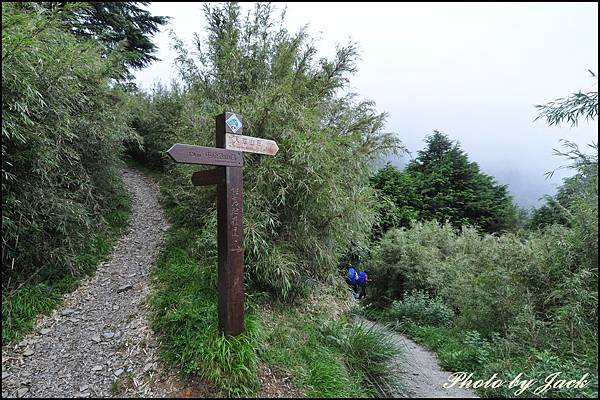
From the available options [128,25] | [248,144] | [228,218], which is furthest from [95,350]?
[128,25]

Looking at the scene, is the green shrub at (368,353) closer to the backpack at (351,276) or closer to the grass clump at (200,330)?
the grass clump at (200,330)

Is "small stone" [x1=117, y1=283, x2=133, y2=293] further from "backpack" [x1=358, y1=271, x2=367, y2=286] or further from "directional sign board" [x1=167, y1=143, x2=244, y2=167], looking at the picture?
"backpack" [x1=358, y1=271, x2=367, y2=286]

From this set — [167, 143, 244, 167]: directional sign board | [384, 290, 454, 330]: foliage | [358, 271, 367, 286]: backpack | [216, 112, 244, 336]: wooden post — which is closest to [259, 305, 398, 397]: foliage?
[216, 112, 244, 336]: wooden post

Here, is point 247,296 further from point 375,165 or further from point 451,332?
point 451,332

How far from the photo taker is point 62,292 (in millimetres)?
3430

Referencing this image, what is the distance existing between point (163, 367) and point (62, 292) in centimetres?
190

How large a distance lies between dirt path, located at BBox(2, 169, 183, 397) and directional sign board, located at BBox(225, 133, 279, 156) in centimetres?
195

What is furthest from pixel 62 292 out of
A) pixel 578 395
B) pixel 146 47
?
pixel 146 47

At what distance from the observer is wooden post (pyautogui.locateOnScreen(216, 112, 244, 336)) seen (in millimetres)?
2514

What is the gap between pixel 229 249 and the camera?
2510 mm

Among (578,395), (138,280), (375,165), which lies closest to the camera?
(578,395)

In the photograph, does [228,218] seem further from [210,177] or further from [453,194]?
[453,194]

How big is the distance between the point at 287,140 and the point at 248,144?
927 mm

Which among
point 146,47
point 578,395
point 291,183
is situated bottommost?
point 578,395
